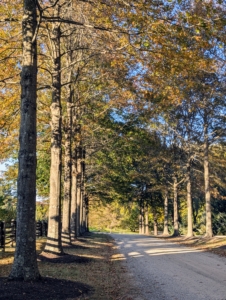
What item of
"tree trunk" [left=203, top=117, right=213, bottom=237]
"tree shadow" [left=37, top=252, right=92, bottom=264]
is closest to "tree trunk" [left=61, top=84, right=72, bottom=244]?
"tree shadow" [left=37, top=252, right=92, bottom=264]

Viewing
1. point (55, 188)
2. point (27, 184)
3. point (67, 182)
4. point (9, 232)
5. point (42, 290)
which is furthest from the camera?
point (67, 182)

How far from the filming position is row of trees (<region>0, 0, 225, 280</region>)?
9.01m

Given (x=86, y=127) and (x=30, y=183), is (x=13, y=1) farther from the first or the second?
(x=86, y=127)

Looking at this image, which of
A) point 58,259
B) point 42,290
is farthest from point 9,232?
point 42,290

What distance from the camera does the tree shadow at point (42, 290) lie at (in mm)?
7061

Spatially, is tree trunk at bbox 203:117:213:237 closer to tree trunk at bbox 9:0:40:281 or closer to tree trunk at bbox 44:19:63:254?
tree trunk at bbox 44:19:63:254

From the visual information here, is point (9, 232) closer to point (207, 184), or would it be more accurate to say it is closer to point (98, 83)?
point (98, 83)

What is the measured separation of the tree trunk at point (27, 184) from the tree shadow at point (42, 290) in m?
0.34

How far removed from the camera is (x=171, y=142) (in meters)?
35.7

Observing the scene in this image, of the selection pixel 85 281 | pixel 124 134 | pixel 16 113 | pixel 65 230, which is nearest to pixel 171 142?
pixel 124 134

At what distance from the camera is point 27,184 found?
852 centimetres

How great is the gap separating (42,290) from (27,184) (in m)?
2.21

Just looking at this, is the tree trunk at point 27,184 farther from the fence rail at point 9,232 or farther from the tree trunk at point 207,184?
the tree trunk at point 207,184

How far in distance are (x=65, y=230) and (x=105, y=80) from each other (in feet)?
25.6
